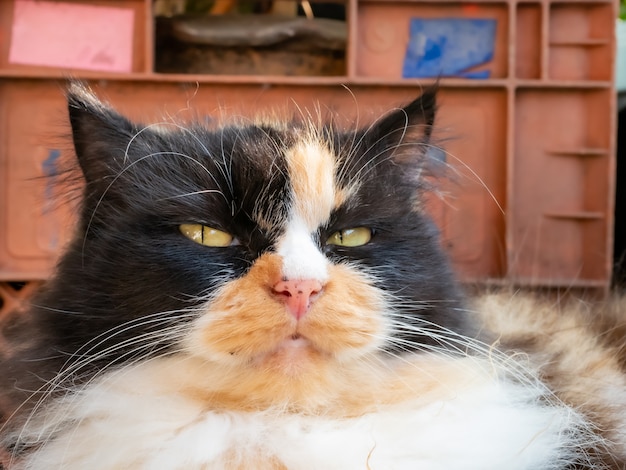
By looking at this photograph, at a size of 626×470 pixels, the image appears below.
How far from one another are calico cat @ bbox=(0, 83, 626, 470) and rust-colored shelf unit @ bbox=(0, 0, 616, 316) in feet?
4.05

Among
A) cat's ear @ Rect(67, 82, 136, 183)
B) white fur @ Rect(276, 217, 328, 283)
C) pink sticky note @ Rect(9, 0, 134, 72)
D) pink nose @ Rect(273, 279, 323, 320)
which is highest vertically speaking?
pink sticky note @ Rect(9, 0, 134, 72)

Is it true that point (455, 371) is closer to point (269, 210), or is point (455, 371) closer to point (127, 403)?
point (269, 210)

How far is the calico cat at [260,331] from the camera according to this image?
994mm

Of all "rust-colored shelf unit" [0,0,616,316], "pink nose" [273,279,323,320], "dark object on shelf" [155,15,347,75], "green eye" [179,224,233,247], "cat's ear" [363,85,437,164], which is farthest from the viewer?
"dark object on shelf" [155,15,347,75]

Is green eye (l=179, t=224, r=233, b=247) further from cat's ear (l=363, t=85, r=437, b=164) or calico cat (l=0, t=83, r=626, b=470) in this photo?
cat's ear (l=363, t=85, r=437, b=164)

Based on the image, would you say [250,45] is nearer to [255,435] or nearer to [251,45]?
[251,45]

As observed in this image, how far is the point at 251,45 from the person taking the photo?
265cm

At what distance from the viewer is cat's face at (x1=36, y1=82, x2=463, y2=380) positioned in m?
0.97

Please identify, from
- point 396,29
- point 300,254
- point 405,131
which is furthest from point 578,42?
point 300,254

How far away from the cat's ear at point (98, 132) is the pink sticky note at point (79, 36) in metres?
1.40

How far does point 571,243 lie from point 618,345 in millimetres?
945

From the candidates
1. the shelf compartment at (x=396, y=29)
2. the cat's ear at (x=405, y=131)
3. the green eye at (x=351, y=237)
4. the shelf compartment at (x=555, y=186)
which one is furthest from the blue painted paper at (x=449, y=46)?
the green eye at (x=351, y=237)

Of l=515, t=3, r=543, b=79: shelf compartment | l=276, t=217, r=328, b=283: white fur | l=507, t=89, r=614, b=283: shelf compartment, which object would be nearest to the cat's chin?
l=276, t=217, r=328, b=283: white fur

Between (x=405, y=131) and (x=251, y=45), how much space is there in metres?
1.58
